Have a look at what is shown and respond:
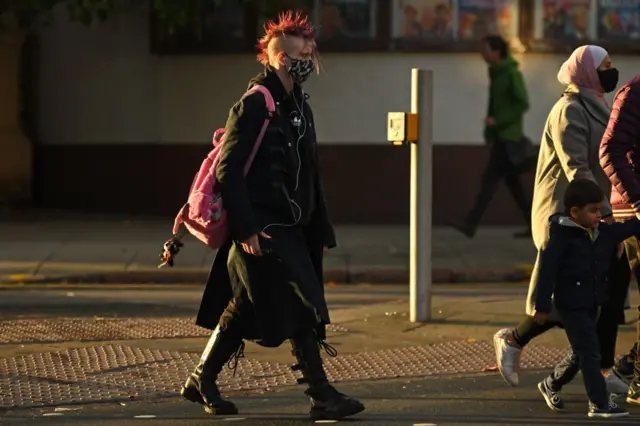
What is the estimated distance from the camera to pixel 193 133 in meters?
16.8

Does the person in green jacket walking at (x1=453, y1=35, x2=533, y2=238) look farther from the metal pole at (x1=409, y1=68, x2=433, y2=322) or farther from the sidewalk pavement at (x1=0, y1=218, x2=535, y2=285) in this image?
the metal pole at (x1=409, y1=68, x2=433, y2=322)

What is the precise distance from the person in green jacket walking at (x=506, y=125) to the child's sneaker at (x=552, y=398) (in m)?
7.32

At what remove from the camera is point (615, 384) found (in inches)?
292

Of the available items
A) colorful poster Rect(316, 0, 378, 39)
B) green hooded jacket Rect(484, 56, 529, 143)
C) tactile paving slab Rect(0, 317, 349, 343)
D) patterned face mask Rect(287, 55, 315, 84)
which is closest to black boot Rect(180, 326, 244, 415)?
patterned face mask Rect(287, 55, 315, 84)

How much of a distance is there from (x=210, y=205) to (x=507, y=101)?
8.53m

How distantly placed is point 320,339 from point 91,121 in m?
10.9

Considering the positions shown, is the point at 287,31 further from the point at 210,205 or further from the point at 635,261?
the point at 635,261

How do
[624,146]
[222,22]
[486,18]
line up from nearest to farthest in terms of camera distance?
[624,146], [486,18], [222,22]

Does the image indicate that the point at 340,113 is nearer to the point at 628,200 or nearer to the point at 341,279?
the point at 341,279

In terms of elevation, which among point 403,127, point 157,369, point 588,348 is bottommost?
point 157,369

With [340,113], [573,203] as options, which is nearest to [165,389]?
[573,203]

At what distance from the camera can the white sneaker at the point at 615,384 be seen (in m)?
7.36

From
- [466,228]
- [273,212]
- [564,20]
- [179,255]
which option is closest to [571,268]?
[273,212]

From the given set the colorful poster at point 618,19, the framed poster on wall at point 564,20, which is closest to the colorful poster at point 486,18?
the framed poster on wall at point 564,20
